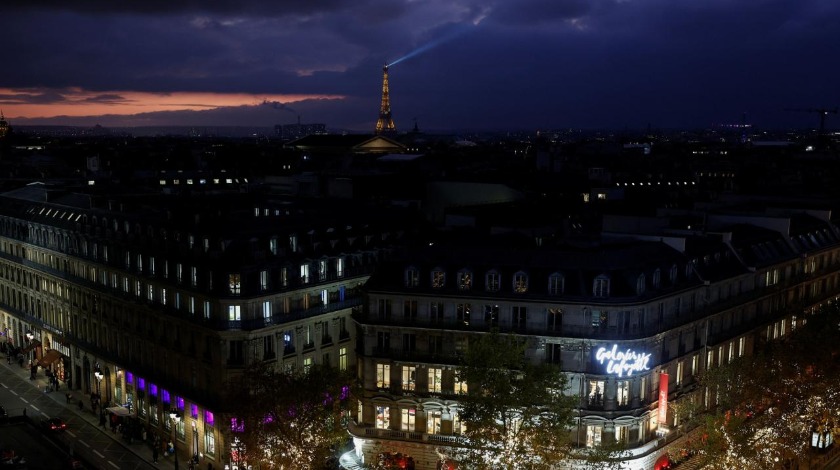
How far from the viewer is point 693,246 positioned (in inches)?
3354

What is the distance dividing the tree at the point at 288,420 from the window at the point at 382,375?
616 centimetres

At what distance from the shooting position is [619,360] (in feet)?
237

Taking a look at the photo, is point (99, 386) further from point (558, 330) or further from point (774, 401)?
point (774, 401)

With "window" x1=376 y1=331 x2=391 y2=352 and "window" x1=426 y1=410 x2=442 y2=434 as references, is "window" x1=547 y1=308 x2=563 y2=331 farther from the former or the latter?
"window" x1=376 y1=331 x2=391 y2=352

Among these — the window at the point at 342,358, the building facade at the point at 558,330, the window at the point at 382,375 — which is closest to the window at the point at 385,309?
the building facade at the point at 558,330

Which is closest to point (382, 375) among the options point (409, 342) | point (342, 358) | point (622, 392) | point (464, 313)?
point (409, 342)

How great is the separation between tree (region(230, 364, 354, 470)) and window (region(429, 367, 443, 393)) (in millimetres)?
8087

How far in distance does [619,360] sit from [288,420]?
26213mm

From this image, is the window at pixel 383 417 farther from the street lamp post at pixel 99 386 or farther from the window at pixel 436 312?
the street lamp post at pixel 99 386

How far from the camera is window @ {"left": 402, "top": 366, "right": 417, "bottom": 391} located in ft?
254

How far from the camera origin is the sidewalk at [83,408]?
84.4m

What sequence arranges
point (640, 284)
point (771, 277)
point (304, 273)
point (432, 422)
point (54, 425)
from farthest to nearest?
point (771, 277), point (54, 425), point (304, 273), point (432, 422), point (640, 284)

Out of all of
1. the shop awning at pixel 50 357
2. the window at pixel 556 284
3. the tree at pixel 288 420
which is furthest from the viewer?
the shop awning at pixel 50 357

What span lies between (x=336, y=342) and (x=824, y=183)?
139550mm
